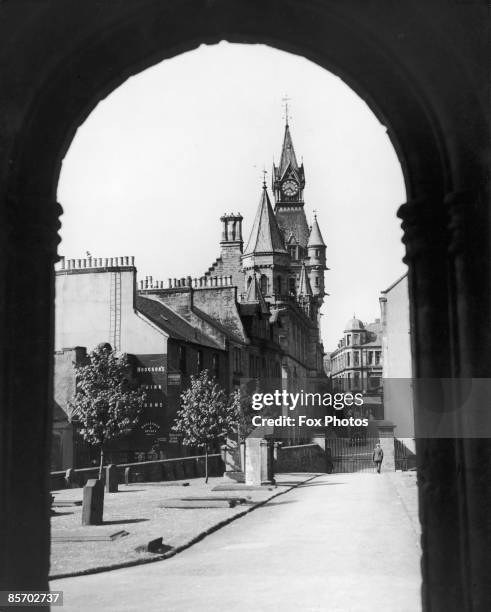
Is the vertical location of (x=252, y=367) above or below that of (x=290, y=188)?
below

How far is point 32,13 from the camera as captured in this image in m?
5.99

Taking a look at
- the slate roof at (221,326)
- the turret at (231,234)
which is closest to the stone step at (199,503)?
the slate roof at (221,326)

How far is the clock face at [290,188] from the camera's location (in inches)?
4993

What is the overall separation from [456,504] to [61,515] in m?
14.2

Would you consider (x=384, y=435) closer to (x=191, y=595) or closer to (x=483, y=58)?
(x=191, y=595)

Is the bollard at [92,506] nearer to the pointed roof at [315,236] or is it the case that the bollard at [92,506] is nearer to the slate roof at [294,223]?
the pointed roof at [315,236]

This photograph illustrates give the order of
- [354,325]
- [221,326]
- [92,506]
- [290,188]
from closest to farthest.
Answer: [92,506] → [221,326] → [290,188] → [354,325]

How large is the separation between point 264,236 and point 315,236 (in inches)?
1670

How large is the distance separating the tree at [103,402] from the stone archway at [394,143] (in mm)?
25642

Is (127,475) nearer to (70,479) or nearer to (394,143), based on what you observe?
(70,479)

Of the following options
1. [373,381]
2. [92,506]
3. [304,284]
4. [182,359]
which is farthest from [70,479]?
[373,381]

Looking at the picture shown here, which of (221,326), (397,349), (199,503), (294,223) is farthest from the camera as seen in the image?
(294,223)

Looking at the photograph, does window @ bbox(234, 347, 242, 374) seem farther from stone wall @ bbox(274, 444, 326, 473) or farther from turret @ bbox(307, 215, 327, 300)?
turret @ bbox(307, 215, 327, 300)

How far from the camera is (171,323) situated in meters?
44.3
